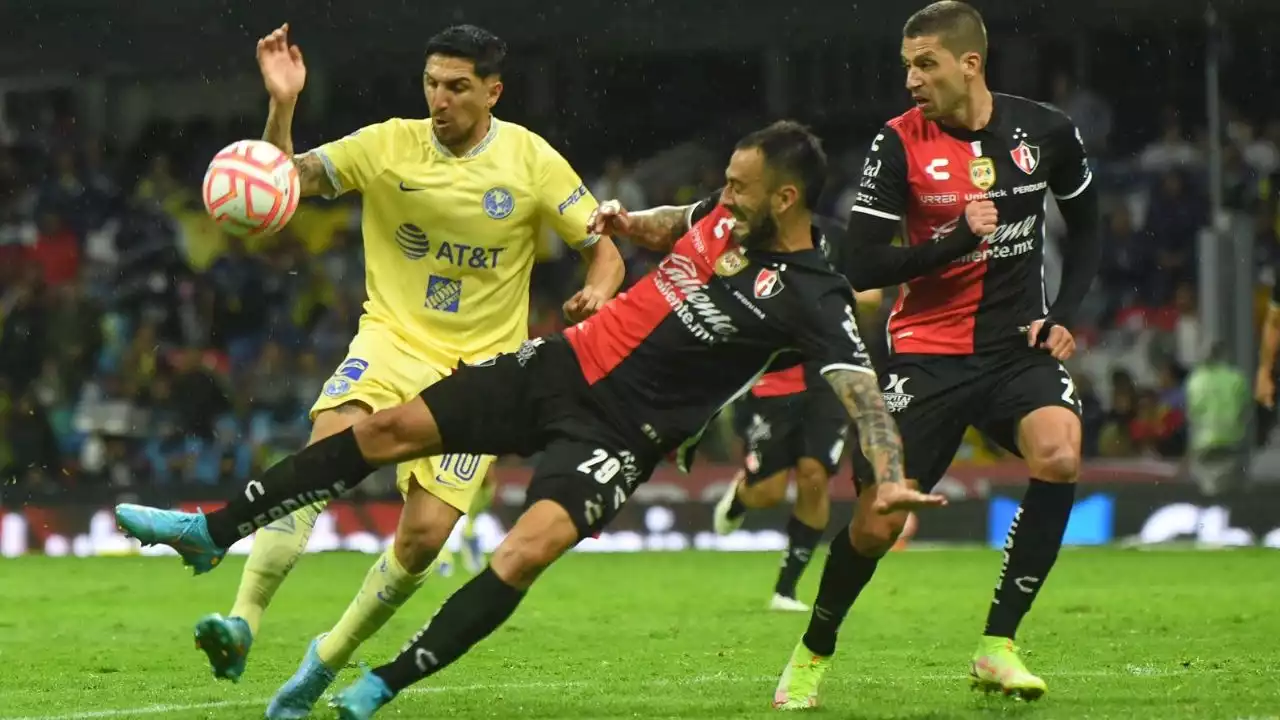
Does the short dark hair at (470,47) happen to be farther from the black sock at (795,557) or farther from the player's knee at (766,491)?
the player's knee at (766,491)

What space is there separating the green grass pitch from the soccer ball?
175 cm

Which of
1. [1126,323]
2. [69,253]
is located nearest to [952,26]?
[1126,323]

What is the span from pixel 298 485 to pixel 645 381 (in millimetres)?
1188

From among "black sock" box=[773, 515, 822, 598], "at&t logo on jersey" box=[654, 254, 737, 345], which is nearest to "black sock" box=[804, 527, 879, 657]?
"at&t logo on jersey" box=[654, 254, 737, 345]

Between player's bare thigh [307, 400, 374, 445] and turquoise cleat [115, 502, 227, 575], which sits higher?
player's bare thigh [307, 400, 374, 445]

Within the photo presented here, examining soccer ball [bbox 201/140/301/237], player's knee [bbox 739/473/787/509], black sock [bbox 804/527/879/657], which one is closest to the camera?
soccer ball [bbox 201/140/301/237]

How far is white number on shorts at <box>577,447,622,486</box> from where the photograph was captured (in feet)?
21.5

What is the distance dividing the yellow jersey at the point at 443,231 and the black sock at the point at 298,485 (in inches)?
53.8

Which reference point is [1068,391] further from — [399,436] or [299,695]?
[299,695]

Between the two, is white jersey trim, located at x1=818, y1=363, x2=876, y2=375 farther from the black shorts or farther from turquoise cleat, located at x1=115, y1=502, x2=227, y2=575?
the black shorts

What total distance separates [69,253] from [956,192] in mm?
17960

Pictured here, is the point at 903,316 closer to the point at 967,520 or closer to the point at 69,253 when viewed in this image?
the point at 967,520

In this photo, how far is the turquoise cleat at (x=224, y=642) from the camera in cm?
664

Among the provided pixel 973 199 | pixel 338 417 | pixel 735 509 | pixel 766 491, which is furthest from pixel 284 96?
pixel 735 509
